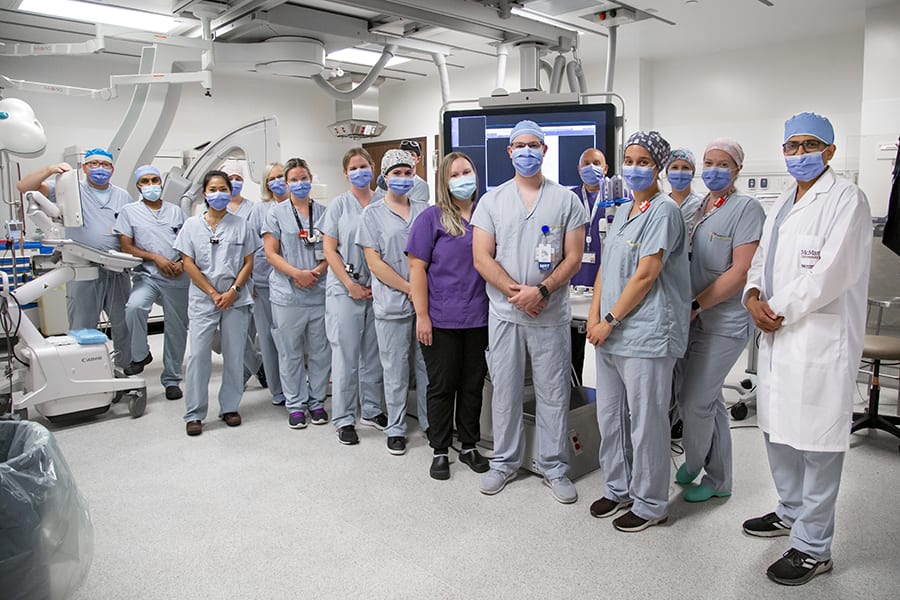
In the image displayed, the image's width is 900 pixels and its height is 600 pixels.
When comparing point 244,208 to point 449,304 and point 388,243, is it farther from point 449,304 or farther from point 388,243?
point 449,304

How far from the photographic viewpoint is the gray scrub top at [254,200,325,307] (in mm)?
3676

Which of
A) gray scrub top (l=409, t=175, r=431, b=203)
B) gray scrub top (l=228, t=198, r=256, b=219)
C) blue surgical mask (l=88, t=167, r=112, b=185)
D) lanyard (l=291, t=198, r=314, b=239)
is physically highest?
blue surgical mask (l=88, t=167, r=112, b=185)

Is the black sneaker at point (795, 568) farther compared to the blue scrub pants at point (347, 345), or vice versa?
the blue scrub pants at point (347, 345)

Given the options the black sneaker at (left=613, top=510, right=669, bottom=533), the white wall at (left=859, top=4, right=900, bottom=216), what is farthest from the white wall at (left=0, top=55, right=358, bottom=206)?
the white wall at (left=859, top=4, right=900, bottom=216)

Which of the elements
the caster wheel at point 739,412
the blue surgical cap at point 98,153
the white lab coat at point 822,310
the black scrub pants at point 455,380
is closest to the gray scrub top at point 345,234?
the black scrub pants at point 455,380

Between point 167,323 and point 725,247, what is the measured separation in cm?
352

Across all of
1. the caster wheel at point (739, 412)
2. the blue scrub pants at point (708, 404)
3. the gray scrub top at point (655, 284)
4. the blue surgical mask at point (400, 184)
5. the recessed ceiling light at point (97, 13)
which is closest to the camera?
the gray scrub top at point (655, 284)

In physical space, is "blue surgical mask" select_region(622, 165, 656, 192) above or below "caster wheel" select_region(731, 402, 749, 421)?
above

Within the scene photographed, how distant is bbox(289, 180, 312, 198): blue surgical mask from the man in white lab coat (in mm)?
2361

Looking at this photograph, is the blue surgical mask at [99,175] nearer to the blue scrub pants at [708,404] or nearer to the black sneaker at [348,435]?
the black sneaker at [348,435]

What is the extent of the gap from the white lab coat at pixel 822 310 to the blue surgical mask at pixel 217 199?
9.06ft

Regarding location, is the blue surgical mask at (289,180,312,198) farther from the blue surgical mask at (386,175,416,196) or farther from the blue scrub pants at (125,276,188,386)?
the blue scrub pants at (125,276,188,386)

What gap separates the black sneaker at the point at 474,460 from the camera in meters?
3.09

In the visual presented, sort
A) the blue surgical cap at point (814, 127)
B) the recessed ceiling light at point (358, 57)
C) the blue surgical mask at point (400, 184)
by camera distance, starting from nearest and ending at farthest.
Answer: the blue surgical cap at point (814, 127) → the blue surgical mask at point (400, 184) → the recessed ceiling light at point (358, 57)
